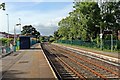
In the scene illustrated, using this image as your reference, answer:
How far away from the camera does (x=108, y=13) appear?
178 ft

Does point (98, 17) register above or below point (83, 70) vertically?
above

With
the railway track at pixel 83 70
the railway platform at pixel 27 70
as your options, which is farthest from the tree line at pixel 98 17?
the railway platform at pixel 27 70

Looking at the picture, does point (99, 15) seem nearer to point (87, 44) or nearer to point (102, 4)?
point (102, 4)

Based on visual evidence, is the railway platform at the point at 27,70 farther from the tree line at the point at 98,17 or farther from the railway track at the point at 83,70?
the tree line at the point at 98,17

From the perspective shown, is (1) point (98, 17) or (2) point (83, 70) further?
(1) point (98, 17)

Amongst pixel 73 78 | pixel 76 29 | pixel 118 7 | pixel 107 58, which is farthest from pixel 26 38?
pixel 73 78

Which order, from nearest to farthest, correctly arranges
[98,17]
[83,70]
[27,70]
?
1. [27,70]
2. [83,70]
3. [98,17]

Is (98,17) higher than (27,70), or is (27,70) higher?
(98,17)

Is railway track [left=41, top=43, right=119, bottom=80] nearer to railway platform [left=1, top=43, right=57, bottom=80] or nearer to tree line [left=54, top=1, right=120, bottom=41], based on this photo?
railway platform [left=1, top=43, right=57, bottom=80]

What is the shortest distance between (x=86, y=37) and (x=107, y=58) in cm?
3141

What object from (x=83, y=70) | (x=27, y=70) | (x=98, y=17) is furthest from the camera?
(x=98, y=17)

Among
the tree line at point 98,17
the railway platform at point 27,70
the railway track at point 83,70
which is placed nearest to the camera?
the railway platform at point 27,70

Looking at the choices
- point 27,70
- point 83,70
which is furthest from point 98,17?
point 27,70

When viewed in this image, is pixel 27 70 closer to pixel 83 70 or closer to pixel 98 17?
pixel 83 70
